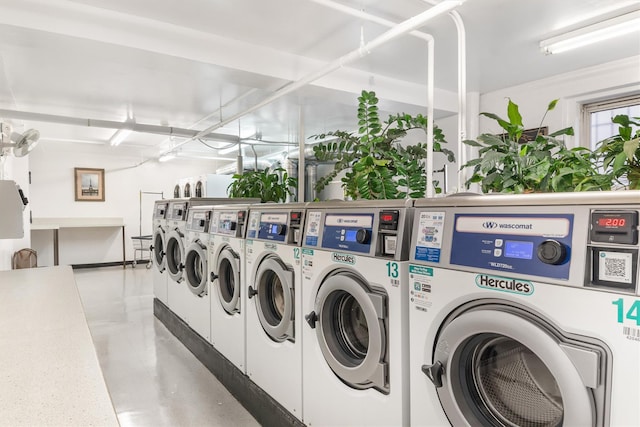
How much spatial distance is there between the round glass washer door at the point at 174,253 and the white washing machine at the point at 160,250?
15 centimetres

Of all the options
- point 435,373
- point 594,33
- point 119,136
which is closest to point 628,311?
point 435,373

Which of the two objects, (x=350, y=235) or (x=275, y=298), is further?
(x=275, y=298)

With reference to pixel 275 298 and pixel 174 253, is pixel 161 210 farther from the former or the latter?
pixel 275 298

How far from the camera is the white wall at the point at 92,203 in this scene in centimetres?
789

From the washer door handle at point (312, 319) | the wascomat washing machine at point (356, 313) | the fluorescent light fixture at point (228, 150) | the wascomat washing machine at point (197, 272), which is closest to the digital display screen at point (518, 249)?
the wascomat washing machine at point (356, 313)

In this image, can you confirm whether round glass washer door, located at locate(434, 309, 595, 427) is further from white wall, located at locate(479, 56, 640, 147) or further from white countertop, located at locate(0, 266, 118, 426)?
white wall, located at locate(479, 56, 640, 147)

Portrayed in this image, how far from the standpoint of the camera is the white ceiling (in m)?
2.76

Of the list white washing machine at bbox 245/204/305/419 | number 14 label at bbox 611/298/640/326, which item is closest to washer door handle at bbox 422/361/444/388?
number 14 label at bbox 611/298/640/326

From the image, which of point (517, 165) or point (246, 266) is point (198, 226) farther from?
point (517, 165)

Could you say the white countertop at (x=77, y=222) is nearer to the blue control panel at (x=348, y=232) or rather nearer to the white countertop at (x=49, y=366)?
the white countertop at (x=49, y=366)

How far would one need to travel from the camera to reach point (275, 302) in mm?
2490

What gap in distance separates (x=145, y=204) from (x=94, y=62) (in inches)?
230

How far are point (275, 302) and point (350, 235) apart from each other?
0.95 meters

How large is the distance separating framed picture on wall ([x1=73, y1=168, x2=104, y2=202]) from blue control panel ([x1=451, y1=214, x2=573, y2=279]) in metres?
8.92
